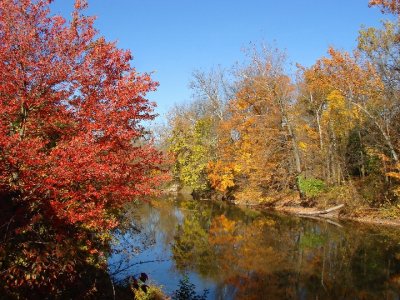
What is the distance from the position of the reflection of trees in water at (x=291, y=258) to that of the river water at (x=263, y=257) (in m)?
0.04

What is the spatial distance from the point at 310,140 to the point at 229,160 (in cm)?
949

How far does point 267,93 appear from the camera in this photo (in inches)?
1503

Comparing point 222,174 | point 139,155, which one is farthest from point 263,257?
point 222,174

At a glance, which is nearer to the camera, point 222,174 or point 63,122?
point 63,122

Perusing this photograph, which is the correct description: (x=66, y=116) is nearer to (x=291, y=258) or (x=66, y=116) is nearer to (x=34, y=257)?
(x=34, y=257)

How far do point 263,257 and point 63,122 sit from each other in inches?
506

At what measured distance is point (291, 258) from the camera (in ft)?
65.2

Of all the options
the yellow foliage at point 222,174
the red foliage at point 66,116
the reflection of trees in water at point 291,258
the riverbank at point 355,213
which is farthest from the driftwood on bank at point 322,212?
the red foliage at point 66,116

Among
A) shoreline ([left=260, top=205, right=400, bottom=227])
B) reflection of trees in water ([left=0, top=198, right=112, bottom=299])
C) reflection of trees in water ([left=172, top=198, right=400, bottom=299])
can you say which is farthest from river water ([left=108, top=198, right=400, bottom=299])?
reflection of trees in water ([left=0, top=198, right=112, bottom=299])

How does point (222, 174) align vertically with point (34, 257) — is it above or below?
above

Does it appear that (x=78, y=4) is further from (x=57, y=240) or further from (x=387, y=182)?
(x=387, y=182)

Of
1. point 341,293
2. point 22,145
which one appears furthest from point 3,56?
point 341,293

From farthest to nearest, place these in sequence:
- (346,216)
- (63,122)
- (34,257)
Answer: (346,216)
(63,122)
(34,257)

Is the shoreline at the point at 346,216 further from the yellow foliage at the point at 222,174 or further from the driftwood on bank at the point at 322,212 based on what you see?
the yellow foliage at the point at 222,174
